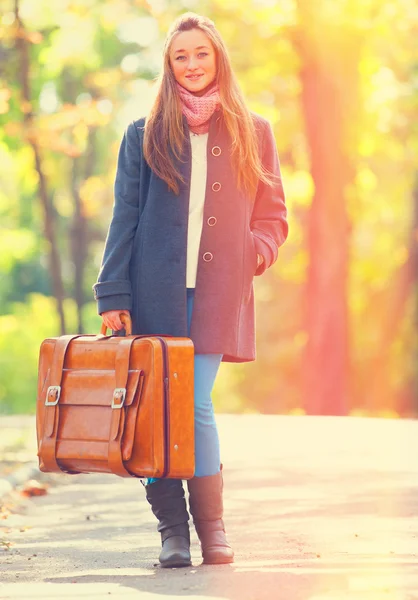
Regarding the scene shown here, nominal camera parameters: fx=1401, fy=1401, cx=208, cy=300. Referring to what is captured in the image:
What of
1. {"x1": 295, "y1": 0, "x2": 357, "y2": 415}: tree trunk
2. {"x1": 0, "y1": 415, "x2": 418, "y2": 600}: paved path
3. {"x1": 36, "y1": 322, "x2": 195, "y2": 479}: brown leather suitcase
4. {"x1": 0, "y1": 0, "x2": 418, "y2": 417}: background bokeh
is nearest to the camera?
{"x1": 0, "y1": 415, "x2": 418, "y2": 600}: paved path

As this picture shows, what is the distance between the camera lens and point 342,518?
293 inches

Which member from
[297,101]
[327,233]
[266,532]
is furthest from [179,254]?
[297,101]

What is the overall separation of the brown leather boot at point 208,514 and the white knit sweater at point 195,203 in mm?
807

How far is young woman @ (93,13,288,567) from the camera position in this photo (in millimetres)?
5645

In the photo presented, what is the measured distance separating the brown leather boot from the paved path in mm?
97

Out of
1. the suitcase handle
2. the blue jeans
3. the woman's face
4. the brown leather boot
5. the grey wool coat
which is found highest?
the woman's face

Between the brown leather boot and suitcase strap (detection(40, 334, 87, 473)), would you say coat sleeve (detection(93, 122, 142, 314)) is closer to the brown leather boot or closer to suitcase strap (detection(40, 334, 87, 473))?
suitcase strap (detection(40, 334, 87, 473))

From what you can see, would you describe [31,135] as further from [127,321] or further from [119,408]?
[119,408]

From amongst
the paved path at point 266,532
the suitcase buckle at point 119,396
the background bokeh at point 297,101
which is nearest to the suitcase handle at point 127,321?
the suitcase buckle at point 119,396

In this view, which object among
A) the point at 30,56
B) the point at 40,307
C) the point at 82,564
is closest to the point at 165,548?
the point at 82,564

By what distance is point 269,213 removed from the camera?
5926 millimetres

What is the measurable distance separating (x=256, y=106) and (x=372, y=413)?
526 inches

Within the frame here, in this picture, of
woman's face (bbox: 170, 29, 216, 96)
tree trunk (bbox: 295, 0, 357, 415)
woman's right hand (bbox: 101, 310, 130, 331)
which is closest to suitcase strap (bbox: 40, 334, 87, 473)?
woman's right hand (bbox: 101, 310, 130, 331)

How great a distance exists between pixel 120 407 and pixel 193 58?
146cm
